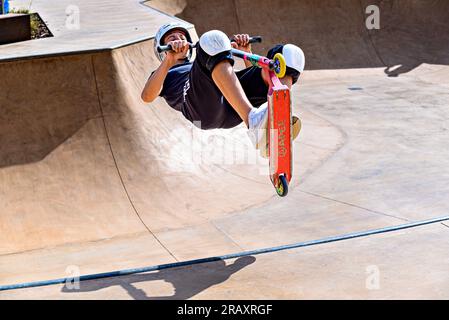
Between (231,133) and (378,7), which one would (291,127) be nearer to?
(231,133)

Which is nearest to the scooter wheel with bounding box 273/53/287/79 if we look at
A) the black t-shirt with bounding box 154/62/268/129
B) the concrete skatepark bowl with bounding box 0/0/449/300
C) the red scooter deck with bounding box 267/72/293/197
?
the red scooter deck with bounding box 267/72/293/197

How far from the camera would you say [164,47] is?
6.20 meters

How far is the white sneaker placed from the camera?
18.4 ft

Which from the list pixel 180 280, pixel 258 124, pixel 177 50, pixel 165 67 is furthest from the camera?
pixel 165 67

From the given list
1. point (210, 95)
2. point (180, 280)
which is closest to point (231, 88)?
point (210, 95)

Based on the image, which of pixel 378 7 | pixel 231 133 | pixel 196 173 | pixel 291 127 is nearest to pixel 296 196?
pixel 196 173

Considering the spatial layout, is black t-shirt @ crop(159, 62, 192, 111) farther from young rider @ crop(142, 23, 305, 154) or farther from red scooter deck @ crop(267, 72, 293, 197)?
red scooter deck @ crop(267, 72, 293, 197)

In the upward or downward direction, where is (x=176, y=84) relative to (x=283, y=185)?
upward

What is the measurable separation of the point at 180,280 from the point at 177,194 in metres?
3.12

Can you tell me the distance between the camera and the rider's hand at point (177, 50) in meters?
6.23

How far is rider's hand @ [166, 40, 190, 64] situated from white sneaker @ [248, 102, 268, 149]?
918 mm

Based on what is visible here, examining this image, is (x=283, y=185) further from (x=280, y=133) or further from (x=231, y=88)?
(x=231, y=88)

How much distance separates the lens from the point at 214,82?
6.09 metres

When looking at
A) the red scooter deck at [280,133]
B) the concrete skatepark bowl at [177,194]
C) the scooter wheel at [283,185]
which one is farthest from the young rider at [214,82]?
the concrete skatepark bowl at [177,194]
